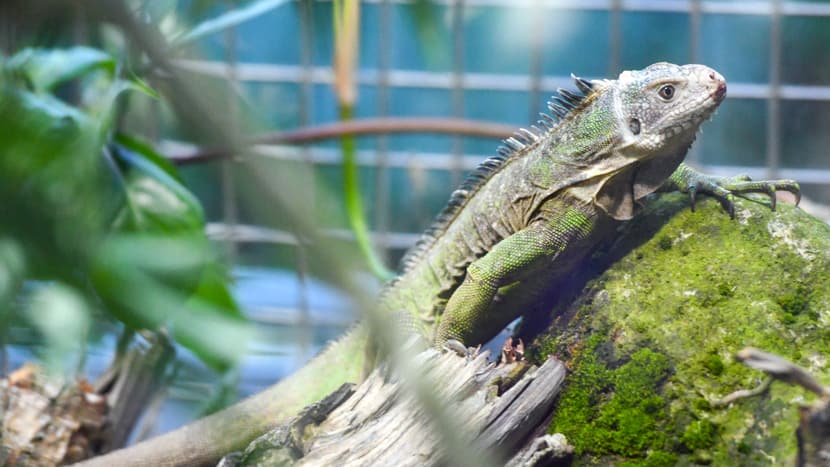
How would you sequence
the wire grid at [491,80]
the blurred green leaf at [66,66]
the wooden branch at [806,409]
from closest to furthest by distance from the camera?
the wooden branch at [806,409]
the blurred green leaf at [66,66]
the wire grid at [491,80]

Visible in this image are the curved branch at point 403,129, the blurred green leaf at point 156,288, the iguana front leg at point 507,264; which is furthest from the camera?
the curved branch at point 403,129

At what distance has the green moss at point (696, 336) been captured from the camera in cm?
214

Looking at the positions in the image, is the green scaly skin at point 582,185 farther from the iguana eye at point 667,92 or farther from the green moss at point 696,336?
the green moss at point 696,336

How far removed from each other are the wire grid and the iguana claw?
2394 mm

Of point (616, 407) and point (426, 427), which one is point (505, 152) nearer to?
point (616, 407)

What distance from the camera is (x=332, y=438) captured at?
2418 mm

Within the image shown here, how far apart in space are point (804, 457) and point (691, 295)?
73 cm

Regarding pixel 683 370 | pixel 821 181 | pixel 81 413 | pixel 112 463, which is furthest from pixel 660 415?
pixel 821 181

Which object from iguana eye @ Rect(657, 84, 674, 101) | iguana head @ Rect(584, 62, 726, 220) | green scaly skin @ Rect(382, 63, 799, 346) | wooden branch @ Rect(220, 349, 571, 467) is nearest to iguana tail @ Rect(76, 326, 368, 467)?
wooden branch @ Rect(220, 349, 571, 467)

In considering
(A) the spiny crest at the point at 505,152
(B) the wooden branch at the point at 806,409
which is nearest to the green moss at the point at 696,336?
(B) the wooden branch at the point at 806,409

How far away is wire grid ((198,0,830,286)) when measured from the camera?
5004 mm

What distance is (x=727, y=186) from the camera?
2697mm

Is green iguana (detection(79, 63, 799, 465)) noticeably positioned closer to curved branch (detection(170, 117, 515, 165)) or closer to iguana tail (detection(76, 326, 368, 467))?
iguana tail (detection(76, 326, 368, 467))

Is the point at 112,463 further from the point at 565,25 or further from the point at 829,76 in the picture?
the point at 829,76
